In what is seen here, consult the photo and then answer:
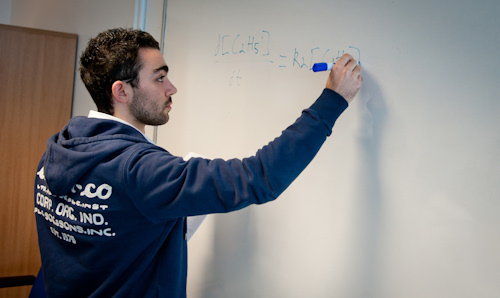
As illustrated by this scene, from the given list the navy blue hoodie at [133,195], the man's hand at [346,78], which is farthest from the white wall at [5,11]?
the man's hand at [346,78]

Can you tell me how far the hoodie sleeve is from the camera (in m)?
0.69

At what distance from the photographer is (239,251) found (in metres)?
1.12

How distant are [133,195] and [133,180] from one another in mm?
34

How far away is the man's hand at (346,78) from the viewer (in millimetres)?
784

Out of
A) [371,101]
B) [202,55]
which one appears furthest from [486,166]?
[202,55]

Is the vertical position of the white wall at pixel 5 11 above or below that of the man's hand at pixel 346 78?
above

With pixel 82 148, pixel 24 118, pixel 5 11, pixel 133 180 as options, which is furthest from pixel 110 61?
pixel 5 11

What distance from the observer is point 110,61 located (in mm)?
915

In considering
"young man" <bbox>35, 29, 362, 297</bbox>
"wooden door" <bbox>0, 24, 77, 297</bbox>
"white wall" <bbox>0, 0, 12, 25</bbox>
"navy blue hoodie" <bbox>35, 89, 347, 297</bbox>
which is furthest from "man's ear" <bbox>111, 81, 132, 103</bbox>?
"white wall" <bbox>0, 0, 12, 25</bbox>

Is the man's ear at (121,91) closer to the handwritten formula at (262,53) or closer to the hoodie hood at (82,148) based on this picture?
the hoodie hood at (82,148)

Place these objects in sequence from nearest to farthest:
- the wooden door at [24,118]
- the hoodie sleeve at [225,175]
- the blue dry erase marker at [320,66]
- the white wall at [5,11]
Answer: the hoodie sleeve at [225,175] < the blue dry erase marker at [320,66] < the wooden door at [24,118] < the white wall at [5,11]

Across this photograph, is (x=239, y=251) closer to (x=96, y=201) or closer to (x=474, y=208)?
(x=96, y=201)

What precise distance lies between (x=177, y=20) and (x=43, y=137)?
1179 mm

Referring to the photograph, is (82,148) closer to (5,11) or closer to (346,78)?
(346,78)
